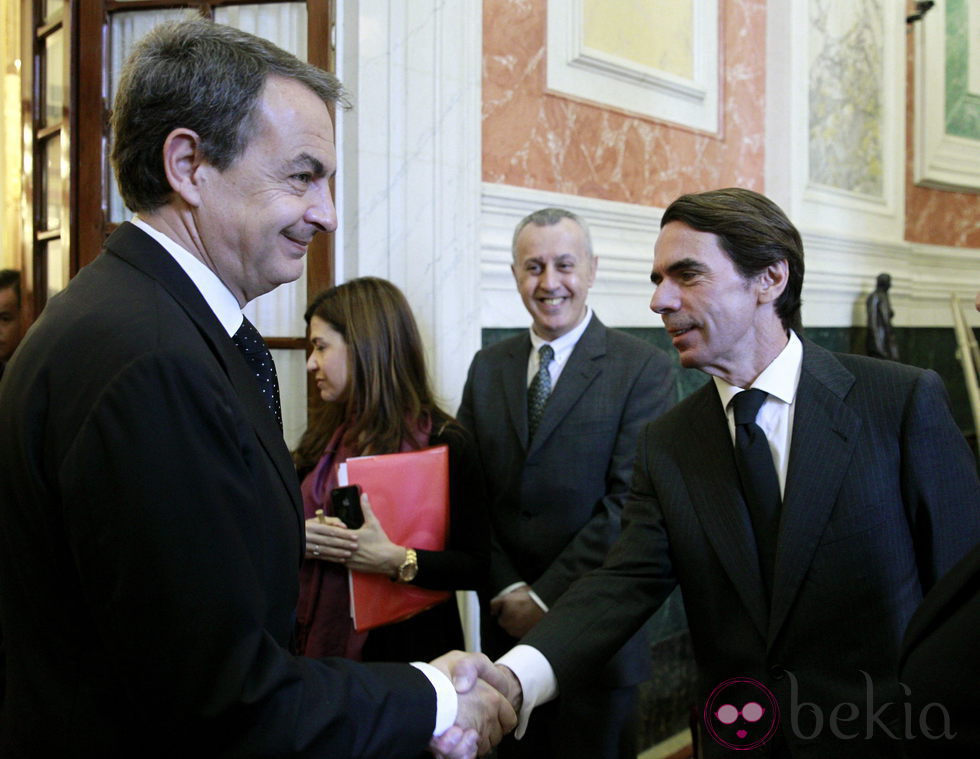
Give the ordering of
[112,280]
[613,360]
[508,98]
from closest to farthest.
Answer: [112,280] → [613,360] → [508,98]

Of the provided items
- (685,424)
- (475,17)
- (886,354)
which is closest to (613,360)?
(685,424)

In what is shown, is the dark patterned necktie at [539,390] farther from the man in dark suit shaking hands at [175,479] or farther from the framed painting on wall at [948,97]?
the framed painting on wall at [948,97]

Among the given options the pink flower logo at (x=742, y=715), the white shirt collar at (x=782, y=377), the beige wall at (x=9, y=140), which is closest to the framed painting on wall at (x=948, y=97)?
the white shirt collar at (x=782, y=377)

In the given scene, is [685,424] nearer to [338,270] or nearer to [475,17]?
[338,270]

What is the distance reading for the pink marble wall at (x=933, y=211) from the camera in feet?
20.2

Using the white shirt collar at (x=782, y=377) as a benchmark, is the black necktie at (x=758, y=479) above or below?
below

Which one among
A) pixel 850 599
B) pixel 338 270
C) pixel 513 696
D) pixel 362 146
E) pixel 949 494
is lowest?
pixel 513 696

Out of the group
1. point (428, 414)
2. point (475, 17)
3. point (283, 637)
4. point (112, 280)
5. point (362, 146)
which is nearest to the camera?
point (112, 280)

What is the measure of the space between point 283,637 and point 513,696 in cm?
72

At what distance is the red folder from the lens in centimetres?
247

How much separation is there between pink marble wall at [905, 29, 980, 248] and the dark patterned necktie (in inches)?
162

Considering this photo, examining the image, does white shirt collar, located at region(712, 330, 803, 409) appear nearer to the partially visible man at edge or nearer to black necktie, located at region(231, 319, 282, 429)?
black necktie, located at region(231, 319, 282, 429)

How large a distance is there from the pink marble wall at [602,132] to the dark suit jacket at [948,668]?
268 centimetres

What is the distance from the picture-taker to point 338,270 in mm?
3275
